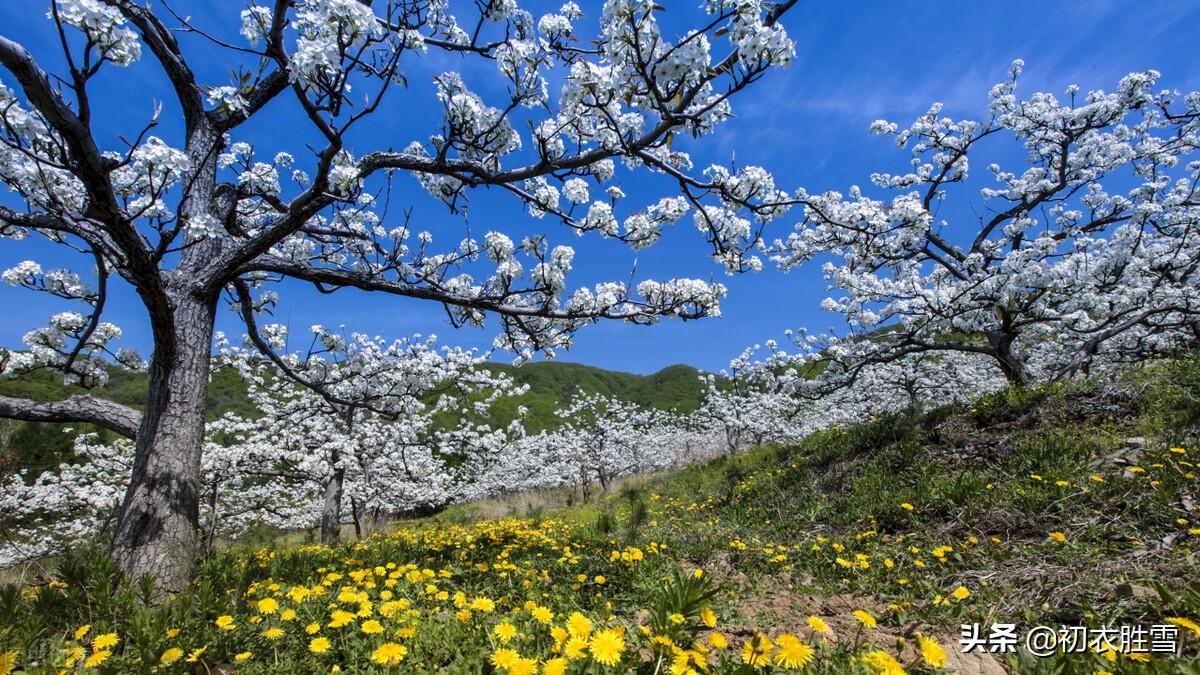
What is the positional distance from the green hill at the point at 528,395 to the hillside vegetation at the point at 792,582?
747cm

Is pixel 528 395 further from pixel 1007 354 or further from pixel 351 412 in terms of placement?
pixel 1007 354

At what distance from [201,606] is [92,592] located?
1.07m

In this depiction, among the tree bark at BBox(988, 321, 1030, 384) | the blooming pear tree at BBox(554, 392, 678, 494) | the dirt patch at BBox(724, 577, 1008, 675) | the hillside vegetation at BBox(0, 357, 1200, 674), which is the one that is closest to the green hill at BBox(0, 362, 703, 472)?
the blooming pear tree at BBox(554, 392, 678, 494)

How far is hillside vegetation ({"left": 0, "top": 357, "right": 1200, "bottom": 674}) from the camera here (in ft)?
8.04

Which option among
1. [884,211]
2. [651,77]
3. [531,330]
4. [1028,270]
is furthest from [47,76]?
[1028,270]

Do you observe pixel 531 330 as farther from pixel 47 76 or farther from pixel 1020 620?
pixel 1020 620

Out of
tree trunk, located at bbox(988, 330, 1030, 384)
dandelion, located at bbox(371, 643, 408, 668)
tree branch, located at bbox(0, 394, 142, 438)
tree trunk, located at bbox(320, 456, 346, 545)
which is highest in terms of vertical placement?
tree trunk, located at bbox(988, 330, 1030, 384)

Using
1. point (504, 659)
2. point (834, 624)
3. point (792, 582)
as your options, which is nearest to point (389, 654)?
point (504, 659)

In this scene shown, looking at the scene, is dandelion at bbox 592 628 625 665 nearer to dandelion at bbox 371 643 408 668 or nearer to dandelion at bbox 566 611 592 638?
dandelion at bbox 566 611 592 638

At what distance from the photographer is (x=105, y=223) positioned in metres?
3.45

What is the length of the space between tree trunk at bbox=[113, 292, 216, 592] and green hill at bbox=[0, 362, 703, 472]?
5.27 metres

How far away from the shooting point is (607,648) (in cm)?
192

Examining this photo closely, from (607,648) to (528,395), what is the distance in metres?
107

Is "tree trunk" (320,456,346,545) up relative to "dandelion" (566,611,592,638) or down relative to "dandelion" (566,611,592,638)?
down
